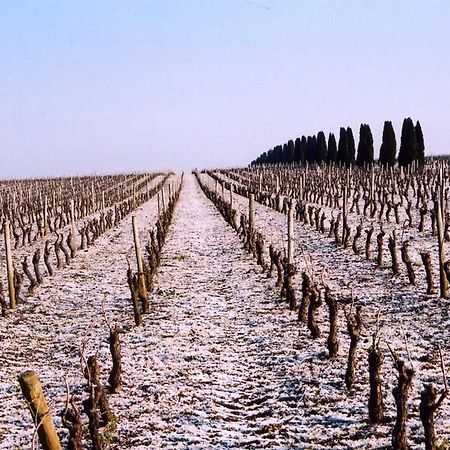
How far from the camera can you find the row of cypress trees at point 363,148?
121 ft

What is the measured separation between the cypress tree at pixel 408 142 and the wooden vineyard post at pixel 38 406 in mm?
36927

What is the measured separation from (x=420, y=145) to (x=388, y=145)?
8.02 ft

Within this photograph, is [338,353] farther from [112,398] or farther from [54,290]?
[54,290]

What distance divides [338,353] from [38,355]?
13.5ft

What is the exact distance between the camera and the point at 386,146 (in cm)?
3978

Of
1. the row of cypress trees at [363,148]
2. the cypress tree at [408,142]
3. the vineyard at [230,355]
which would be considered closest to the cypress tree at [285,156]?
the row of cypress trees at [363,148]

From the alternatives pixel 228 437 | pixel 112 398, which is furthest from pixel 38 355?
pixel 228 437

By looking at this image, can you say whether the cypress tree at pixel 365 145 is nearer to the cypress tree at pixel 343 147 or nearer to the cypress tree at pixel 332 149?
the cypress tree at pixel 343 147

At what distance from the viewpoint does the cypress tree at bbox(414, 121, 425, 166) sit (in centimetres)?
3753

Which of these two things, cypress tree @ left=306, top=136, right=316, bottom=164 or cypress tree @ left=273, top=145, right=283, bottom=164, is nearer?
cypress tree @ left=306, top=136, right=316, bottom=164

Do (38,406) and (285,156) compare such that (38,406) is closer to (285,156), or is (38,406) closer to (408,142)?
(408,142)

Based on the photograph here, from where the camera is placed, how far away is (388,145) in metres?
39.6

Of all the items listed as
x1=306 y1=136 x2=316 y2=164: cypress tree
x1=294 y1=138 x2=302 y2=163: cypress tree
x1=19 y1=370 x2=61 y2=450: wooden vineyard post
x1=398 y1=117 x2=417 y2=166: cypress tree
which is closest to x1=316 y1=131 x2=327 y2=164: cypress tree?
x1=306 y1=136 x2=316 y2=164: cypress tree

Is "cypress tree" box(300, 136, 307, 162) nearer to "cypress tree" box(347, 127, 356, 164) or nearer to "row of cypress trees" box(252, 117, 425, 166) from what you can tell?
"row of cypress trees" box(252, 117, 425, 166)
